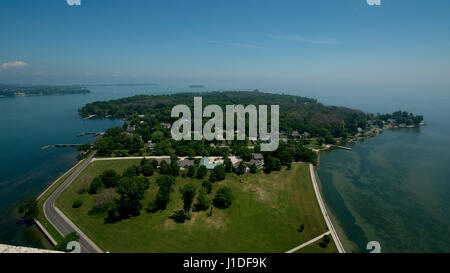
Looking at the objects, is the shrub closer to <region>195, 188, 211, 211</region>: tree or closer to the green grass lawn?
<region>195, 188, 211, 211</region>: tree

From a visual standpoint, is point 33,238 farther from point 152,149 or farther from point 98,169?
point 152,149

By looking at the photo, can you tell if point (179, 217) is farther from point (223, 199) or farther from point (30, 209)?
point (30, 209)

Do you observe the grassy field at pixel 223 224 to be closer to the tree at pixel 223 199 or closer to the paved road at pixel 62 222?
the paved road at pixel 62 222

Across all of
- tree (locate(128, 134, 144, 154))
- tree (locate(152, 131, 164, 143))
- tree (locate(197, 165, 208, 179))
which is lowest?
tree (locate(197, 165, 208, 179))

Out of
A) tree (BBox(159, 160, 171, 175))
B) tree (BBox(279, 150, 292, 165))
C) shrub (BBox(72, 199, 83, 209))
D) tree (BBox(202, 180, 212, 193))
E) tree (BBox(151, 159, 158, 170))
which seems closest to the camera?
shrub (BBox(72, 199, 83, 209))

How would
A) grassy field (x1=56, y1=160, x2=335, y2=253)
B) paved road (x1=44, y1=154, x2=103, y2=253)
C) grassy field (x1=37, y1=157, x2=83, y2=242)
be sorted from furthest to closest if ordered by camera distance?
1. grassy field (x1=37, y1=157, x2=83, y2=242)
2. grassy field (x1=56, y1=160, x2=335, y2=253)
3. paved road (x1=44, y1=154, x2=103, y2=253)

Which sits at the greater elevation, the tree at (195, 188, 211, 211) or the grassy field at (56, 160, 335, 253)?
the tree at (195, 188, 211, 211)

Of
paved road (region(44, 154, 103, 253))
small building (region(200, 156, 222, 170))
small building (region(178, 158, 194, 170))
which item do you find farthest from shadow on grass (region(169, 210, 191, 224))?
small building (region(178, 158, 194, 170))

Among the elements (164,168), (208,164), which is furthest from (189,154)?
(164,168)

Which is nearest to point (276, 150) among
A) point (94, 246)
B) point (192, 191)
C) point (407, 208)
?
point (407, 208)
